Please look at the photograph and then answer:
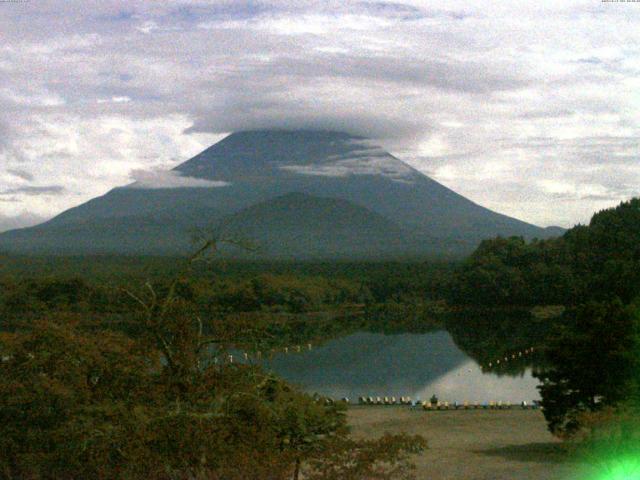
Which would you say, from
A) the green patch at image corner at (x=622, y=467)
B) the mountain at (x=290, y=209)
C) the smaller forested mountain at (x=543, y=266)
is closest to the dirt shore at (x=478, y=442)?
the green patch at image corner at (x=622, y=467)

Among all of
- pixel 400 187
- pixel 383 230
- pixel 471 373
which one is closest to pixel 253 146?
pixel 400 187

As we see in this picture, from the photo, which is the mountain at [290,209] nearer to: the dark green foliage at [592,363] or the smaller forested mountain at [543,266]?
the smaller forested mountain at [543,266]

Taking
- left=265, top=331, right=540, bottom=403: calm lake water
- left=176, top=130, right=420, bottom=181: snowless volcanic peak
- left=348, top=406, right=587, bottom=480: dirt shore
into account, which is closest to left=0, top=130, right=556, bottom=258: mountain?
left=176, top=130, right=420, bottom=181: snowless volcanic peak

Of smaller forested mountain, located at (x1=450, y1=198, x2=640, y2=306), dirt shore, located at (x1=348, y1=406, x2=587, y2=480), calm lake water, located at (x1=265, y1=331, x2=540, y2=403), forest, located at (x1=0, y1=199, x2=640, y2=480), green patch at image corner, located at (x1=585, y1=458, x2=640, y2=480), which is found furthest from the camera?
smaller forested mountain, located at (x1=450, y1=198, x2=640, y2=306)

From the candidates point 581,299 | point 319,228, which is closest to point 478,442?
point 581,299

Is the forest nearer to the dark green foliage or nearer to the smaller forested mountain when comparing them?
the dark green foliage

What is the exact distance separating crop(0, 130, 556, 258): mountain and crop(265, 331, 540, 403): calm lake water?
76859 millimetres

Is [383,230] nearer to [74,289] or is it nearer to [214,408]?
[74,289]

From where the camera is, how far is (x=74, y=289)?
45594 mm

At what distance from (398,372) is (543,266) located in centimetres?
2938

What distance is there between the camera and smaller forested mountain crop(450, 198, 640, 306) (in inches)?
2371

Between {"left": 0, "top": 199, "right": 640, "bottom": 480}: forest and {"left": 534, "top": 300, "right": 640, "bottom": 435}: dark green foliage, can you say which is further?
{"left": 534, "top": 300, "right": 640, "bottom": 435}: dark green foliage

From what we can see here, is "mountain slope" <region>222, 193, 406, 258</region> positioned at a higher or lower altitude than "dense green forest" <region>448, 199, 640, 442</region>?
higher

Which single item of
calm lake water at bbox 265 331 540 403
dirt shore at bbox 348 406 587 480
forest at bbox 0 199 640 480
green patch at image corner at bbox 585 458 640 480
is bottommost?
calm lake water at bbox 265 331 540 403
